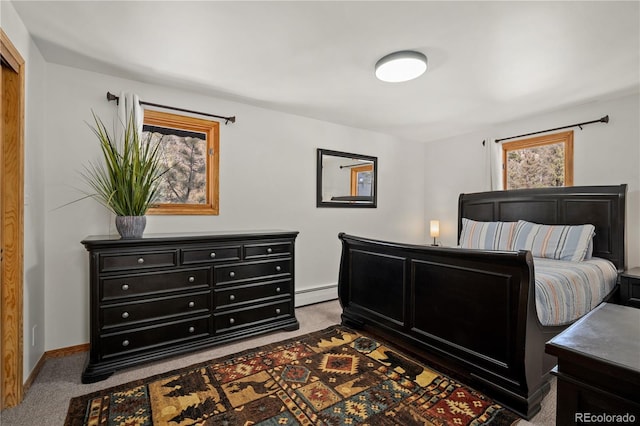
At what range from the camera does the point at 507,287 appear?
73.3 inches

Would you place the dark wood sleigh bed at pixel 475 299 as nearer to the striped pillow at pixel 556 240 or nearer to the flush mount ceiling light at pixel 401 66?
the striped pillow at pixel 556 240

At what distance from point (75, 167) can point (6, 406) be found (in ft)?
5.61

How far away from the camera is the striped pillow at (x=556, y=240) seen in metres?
2.97

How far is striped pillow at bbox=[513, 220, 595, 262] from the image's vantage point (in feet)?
9.76

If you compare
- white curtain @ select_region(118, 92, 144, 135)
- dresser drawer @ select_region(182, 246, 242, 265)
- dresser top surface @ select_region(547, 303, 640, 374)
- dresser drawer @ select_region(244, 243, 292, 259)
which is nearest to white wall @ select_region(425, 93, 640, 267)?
dresser top surface @ select_region(547, 303, 640, 374)

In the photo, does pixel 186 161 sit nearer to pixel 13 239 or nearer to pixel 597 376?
pixel 13 239

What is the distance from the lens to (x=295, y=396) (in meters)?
1.97

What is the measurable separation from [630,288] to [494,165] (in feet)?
6.36

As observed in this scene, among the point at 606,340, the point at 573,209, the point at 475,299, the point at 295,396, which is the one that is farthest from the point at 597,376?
the point at 573,209

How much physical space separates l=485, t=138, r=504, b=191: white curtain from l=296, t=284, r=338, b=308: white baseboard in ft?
8.32

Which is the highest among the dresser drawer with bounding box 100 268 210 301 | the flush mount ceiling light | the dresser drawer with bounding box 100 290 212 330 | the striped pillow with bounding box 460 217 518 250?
the flush mount ceiling light

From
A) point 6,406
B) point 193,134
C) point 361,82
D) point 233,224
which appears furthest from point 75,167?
point 361,82

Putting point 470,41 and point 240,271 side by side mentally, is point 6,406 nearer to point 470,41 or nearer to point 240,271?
point 240,271

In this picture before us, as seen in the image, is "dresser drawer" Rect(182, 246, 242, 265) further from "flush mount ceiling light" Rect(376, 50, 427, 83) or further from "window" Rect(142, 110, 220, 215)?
"flush mount ceiling light" Rect(376, 50, 427, 83)
